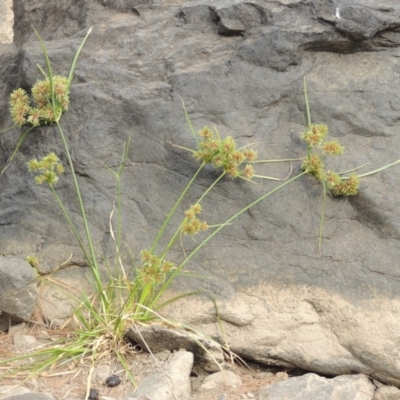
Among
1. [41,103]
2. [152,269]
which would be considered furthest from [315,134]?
[41,103]

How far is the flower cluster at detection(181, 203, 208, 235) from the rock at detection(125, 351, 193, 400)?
56 centimetres

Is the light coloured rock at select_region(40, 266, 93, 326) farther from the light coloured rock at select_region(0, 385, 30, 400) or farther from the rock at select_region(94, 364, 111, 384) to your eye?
the light coloured rock at select_region(0, 385, 30, 400)

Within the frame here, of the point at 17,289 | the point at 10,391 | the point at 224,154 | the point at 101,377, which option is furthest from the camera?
the point at 224,154

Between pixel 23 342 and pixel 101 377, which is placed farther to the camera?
pixel 23 342

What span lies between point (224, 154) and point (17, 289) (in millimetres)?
1196

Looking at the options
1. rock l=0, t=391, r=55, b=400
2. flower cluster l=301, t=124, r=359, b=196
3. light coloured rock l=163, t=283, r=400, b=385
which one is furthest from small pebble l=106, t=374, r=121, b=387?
flower cluster l=301, t=124, r=359, b=196

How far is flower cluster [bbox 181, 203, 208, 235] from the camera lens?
3.58m

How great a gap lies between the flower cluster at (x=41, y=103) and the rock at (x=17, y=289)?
2.58 feet

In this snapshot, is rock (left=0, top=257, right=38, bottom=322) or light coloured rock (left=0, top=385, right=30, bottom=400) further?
rock (left=0, top=257, right=38, bottom=322)

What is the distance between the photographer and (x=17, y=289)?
12.0ft

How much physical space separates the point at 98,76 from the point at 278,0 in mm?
1121

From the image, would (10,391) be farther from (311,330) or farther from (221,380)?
(311,330)

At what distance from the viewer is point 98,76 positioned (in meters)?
4.28

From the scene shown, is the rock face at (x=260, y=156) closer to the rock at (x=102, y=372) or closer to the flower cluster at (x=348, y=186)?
the flower cluster at (x=348, y=186)
